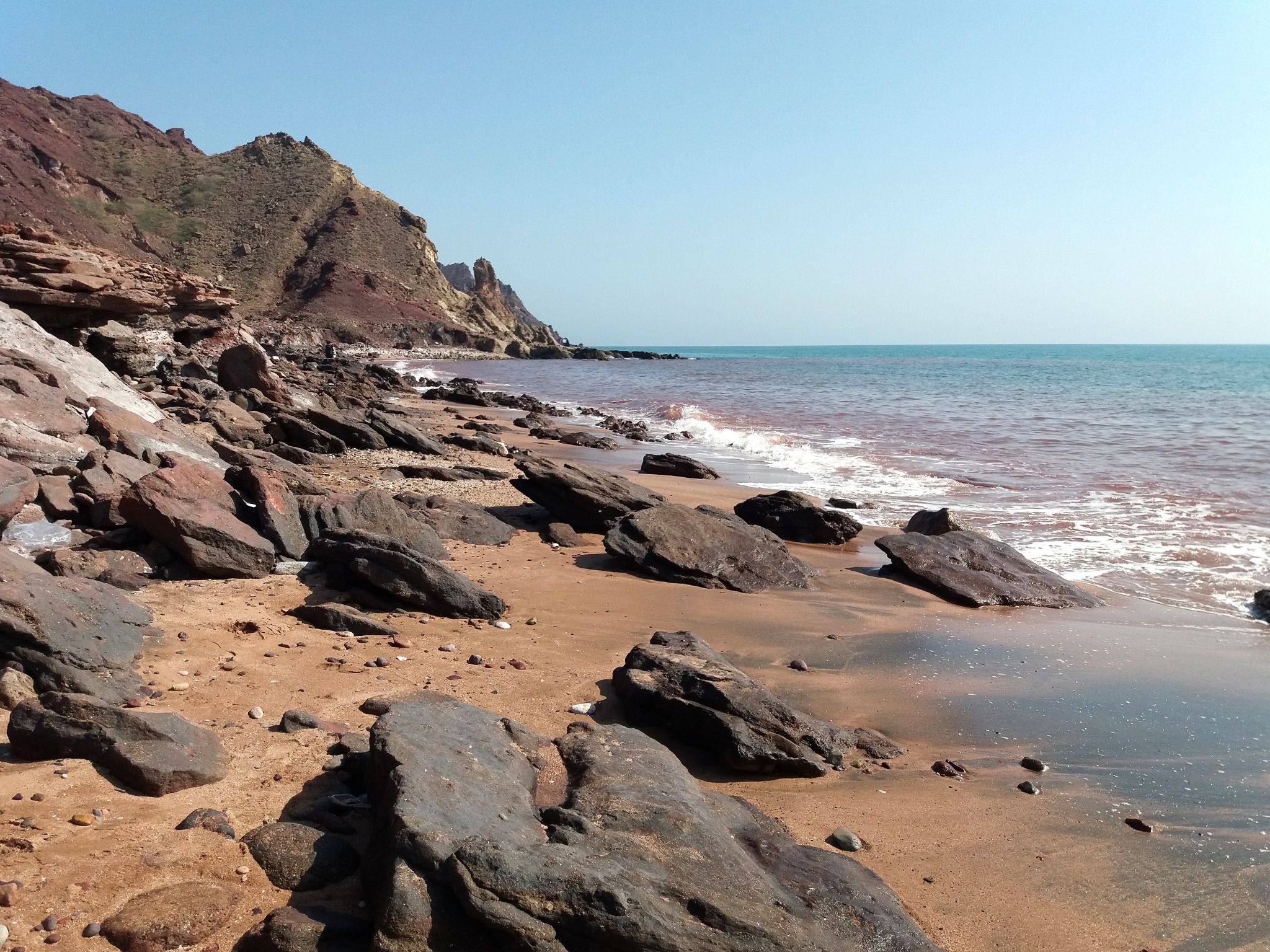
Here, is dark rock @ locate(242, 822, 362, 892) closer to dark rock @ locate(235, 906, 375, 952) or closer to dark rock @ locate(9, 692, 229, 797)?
dark rock @ locate(235, 906, 375, 952)

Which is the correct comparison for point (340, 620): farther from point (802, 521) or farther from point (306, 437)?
point (306, 437)

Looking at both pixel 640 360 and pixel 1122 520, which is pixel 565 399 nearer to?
pixel 1122 520

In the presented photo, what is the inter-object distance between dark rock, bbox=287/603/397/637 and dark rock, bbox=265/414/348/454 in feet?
24.6

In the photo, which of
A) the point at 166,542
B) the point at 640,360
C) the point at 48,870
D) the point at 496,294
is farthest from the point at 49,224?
the point at 48,870

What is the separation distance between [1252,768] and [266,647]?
5.38m

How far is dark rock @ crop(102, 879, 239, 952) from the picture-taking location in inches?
98.2

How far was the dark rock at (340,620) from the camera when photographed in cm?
538

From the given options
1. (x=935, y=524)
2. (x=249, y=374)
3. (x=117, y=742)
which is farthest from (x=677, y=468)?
(x=117, y=742)

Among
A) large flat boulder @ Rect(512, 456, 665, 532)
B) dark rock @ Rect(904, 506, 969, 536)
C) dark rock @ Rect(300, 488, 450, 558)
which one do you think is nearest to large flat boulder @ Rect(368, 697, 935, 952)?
dark rock @ Rect(300, 488, 450, 558)

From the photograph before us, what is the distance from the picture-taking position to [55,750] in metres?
3.33

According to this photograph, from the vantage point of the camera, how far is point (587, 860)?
2623 millimetres

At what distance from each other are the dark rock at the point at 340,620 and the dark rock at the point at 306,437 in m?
7.51

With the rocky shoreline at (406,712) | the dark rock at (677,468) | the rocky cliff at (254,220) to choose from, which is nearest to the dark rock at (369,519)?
the rocky shoreline at (406,712)

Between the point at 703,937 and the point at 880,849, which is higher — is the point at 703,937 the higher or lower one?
the higher one
